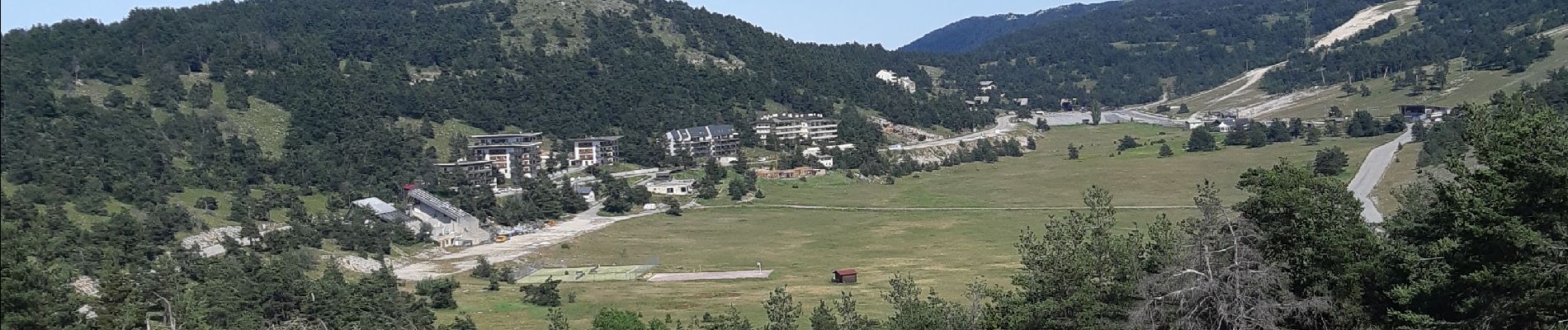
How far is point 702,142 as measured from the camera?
362ft

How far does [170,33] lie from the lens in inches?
4163

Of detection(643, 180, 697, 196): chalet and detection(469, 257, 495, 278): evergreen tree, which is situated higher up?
detection(643, 180, 697, 196): chalet

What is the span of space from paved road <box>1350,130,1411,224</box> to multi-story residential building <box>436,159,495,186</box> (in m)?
54.8

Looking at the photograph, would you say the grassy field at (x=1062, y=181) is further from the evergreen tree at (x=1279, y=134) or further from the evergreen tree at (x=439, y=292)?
the evergreen tree at (x=439, y=292)

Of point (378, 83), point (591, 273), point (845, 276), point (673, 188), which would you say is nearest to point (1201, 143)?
point (673, 188)

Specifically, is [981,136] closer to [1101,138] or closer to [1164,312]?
[1101,138]

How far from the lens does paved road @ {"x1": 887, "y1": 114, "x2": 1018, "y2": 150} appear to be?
398 feet

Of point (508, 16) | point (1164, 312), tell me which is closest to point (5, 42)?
point (1164, 312)

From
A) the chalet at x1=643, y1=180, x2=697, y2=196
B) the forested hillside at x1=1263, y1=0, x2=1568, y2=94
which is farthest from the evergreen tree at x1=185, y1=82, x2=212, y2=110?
the forested hillside at x1=1263, y1=0, x2=1568, y2=94

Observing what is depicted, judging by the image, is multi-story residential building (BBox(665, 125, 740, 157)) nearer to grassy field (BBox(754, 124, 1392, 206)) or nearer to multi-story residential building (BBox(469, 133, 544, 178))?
grassy field (BBox(754, 124, 1392, 206))

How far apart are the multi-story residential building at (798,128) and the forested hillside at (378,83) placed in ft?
10.1

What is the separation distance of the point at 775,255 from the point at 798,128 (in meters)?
58.3

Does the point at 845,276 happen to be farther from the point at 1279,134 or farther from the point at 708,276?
the point at 1279,134

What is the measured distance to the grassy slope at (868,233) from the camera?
48.7 m
